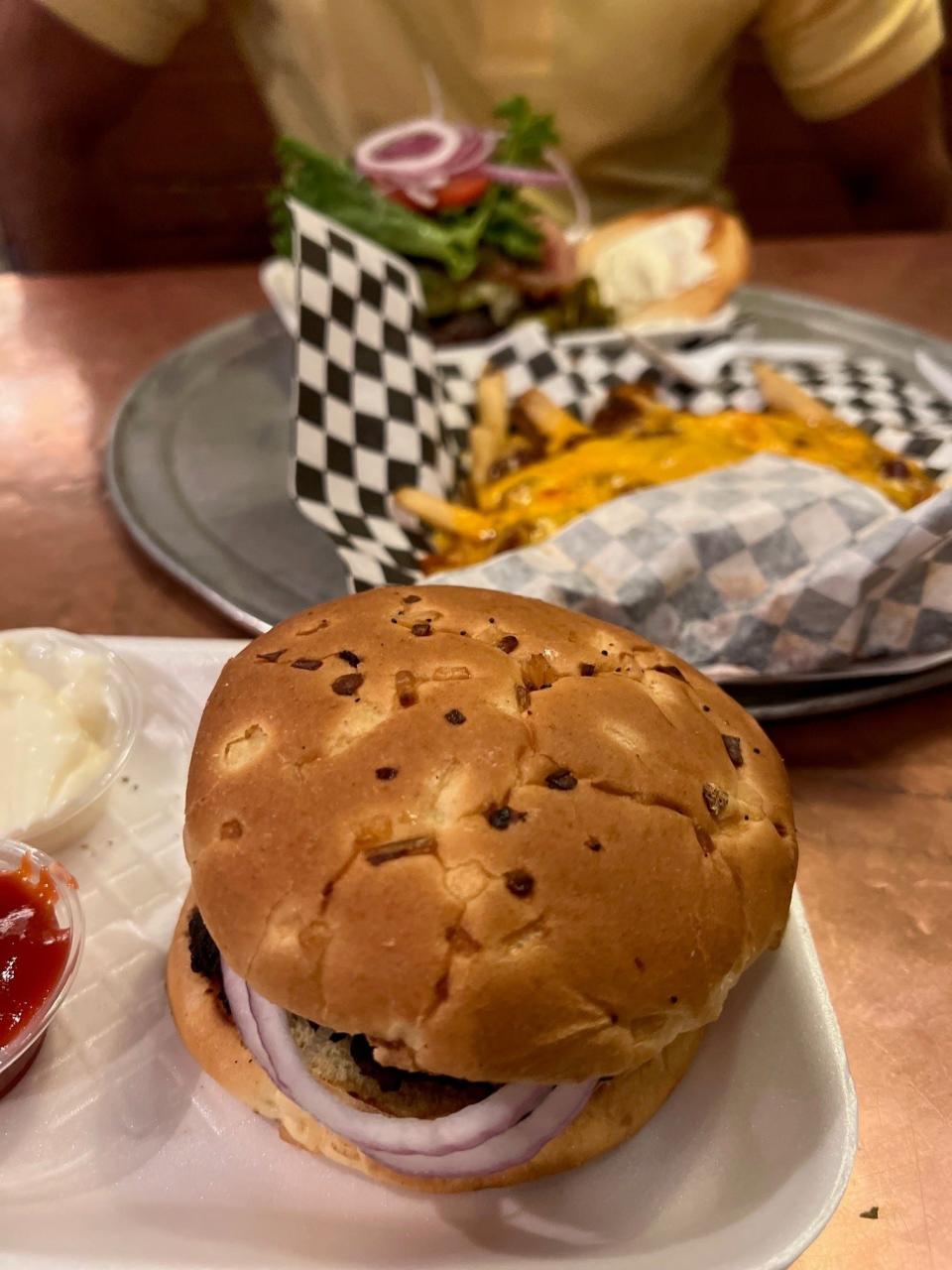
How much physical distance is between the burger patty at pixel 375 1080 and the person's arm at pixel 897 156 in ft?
12.1

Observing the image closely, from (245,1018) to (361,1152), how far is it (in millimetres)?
193

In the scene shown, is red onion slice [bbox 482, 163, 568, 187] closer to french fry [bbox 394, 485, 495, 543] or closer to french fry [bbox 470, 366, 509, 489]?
french fry [bbox 470, 366, 509, 489]

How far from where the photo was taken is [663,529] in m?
1.75

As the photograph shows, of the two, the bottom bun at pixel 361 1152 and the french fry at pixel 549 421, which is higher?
the french fry at pixel 549 421

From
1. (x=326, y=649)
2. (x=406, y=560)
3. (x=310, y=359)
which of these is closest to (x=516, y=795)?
(x=326, y=649)

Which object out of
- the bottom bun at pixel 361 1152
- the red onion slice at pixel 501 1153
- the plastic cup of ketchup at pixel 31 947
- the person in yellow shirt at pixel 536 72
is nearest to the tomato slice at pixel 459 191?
the person in yellow shirt at pixel 536 72

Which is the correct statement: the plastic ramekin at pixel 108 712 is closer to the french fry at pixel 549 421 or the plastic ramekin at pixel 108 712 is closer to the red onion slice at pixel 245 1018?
the red onion slice at pixel 245 1018

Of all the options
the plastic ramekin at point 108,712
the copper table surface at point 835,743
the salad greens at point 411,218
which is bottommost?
the copper table surface at point 835,743

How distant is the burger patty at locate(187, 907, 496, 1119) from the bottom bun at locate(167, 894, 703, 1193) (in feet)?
0.21

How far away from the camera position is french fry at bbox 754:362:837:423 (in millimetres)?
2348

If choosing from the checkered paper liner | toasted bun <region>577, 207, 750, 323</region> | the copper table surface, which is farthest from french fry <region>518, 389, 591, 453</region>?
the copper table surface

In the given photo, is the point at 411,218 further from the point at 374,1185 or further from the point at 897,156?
the point at 374,1185

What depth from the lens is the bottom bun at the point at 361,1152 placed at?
1.04 m

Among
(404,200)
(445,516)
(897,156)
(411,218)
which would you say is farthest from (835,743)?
(897,156)
